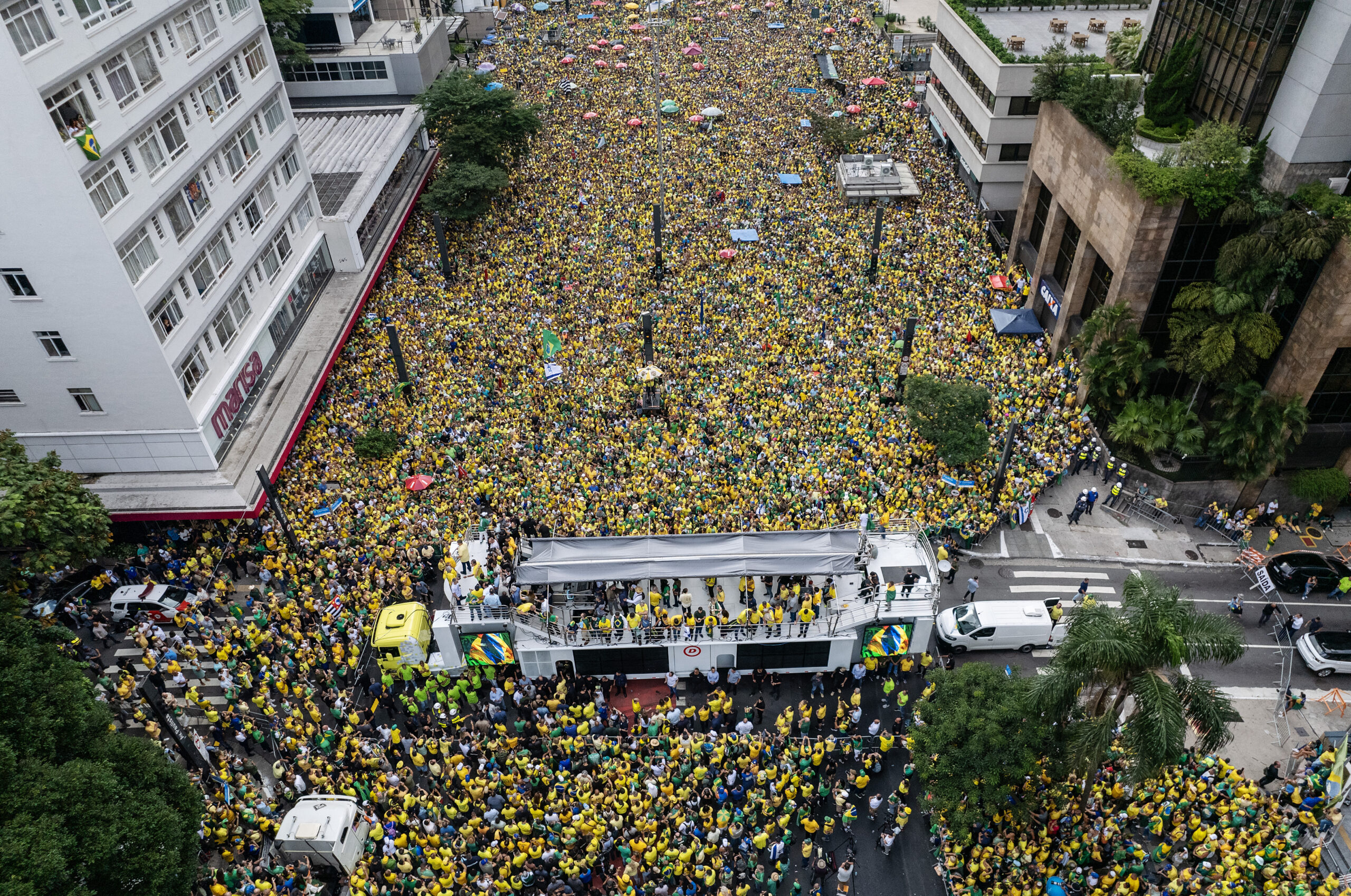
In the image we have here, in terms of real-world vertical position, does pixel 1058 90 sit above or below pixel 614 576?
above

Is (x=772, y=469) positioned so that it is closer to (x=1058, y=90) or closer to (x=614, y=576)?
(x=614, y=576)

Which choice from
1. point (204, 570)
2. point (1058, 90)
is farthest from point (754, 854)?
point (1058, 90)

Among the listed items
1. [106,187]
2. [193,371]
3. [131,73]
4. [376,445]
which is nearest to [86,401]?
[193,371]

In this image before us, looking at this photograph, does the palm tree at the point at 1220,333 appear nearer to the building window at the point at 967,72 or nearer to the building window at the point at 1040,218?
the building window at the point at 1040,218

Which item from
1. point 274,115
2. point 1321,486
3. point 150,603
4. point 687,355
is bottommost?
point 150,603

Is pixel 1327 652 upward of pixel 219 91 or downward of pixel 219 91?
downward

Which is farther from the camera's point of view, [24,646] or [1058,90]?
[1058,90]

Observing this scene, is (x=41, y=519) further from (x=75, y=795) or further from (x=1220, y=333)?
(x=1220, y=333)
